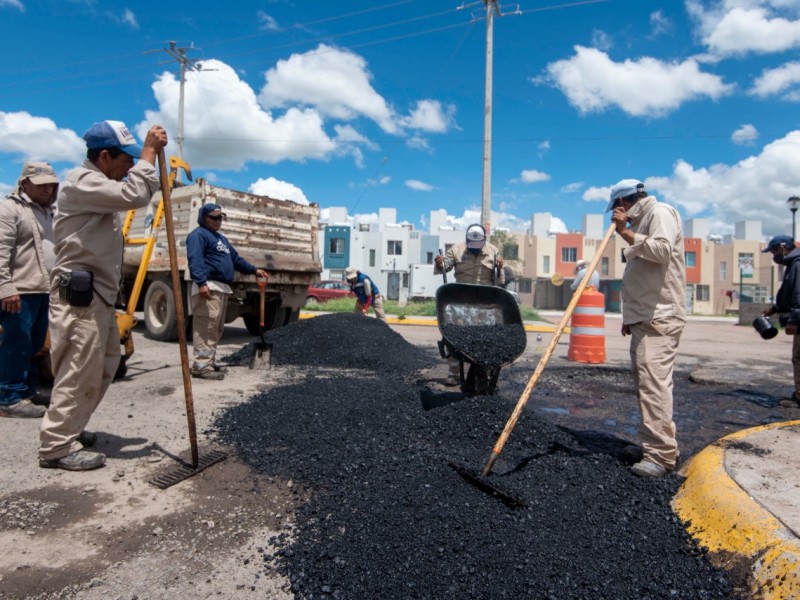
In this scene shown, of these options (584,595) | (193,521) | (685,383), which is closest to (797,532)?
(584,595)

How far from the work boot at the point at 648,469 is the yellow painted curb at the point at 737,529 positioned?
0.61 feet

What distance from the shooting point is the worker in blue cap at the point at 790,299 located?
206 inches

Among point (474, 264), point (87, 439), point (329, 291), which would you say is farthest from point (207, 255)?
point (329, 291)

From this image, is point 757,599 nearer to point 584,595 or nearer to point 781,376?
point 584,595

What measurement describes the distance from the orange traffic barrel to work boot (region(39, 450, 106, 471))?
6936 mm

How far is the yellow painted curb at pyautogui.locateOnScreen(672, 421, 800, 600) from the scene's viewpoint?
1.97 metres

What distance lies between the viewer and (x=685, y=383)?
21.8 feet

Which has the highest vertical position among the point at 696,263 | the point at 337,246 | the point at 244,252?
the point at 337,246

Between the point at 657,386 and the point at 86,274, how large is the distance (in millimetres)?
3551

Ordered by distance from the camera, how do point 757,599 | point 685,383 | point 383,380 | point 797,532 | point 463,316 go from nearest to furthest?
point 757,599, point 797,532, point 463,316, point 383,380, point 685,383

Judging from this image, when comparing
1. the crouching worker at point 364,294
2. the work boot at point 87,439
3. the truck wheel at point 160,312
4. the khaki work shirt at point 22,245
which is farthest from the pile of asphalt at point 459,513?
the crouching worker at point 364,294

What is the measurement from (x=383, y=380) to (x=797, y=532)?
14.6ft

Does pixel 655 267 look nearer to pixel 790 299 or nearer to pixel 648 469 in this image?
pixel 648 469

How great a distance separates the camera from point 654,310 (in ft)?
11.0
